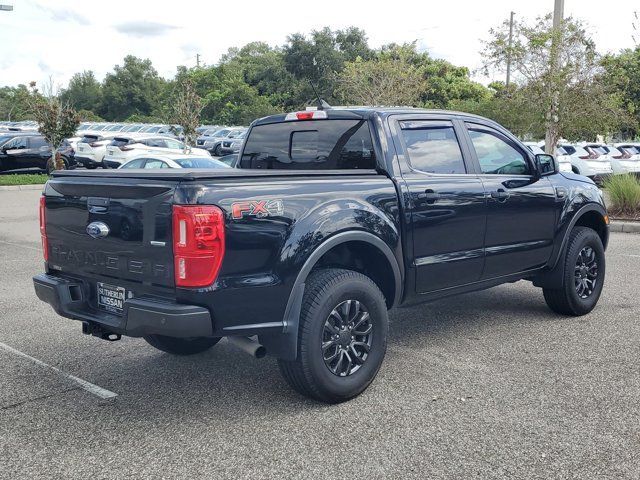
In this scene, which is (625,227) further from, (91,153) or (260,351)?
(91,153)

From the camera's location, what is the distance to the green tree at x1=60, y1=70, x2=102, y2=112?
275 ft

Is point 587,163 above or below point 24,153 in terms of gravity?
below

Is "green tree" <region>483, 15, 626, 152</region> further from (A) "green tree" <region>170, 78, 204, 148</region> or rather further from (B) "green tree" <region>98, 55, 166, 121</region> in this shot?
(B) "green tree" <region>98, 55, 166, 121</region>

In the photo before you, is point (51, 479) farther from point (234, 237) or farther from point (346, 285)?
point (346, 285)

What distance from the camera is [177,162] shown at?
1617 centimetres

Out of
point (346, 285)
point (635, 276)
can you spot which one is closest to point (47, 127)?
point (635, 276)

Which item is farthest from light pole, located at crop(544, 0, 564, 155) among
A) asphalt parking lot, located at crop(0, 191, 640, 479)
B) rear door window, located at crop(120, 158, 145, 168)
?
asphalt parking lot, located at crop(0, 191, 640, 479)

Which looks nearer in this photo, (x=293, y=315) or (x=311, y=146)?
(x=293, y=315)

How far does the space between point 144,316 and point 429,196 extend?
7.32 ft

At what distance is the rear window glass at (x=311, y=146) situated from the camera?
16.8 feet

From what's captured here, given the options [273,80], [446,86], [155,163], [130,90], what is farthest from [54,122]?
[130,90]

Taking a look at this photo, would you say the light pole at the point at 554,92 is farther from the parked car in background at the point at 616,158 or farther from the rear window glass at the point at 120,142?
the rear window glass at the point at 120,142

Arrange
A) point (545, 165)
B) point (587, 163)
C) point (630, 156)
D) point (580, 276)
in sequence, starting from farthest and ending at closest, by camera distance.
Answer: point (630, 156), point (587, 163), point (580, 276), point (545, 165)

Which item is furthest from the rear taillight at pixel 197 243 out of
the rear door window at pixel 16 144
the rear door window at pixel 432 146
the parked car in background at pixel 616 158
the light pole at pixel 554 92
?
the rear door window at pixel 16 144
